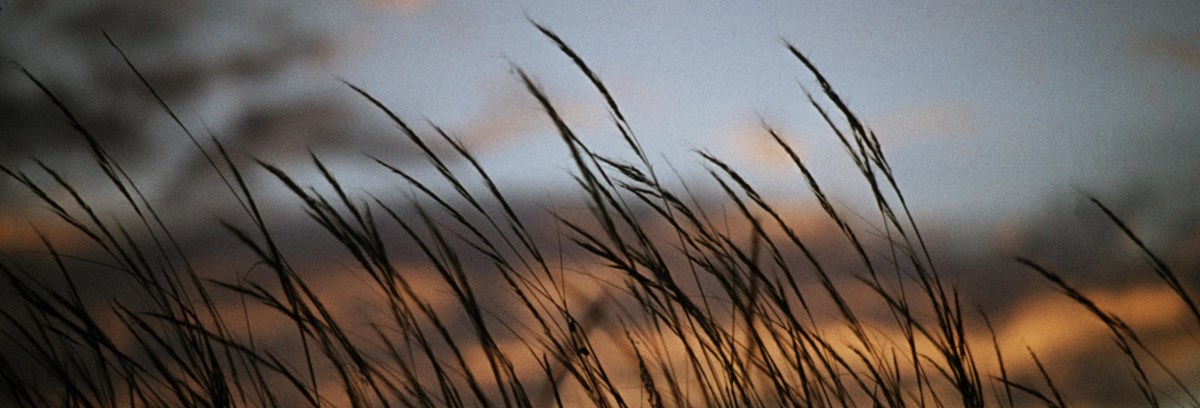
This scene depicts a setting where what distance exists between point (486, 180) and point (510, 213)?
8cm

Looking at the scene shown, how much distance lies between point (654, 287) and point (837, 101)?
0.46m

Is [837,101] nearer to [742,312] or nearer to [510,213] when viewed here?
[742,312]

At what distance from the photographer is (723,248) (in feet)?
4.80

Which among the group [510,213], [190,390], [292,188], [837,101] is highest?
[837,101]

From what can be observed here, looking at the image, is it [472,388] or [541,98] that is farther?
[472,388]

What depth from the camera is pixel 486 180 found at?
1.28 metres

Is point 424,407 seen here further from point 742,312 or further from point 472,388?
point 742,312

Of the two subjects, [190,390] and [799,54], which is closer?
[190,390]

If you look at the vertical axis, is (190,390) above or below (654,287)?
below

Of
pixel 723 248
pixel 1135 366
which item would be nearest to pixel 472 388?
pixel 723 248

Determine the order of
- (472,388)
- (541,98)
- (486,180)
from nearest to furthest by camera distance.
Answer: (541,98), (472,388), (486,180)

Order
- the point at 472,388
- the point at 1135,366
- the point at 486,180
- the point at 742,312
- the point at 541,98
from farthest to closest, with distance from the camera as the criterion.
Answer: the point at 1135,366, the point at 742,312, the point at 486,180, the point at 472,388, the point at 541,98

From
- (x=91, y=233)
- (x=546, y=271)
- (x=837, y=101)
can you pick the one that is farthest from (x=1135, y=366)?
(x=91, y=233)

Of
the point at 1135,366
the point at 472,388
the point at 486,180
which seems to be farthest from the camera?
the point at 1135,366
